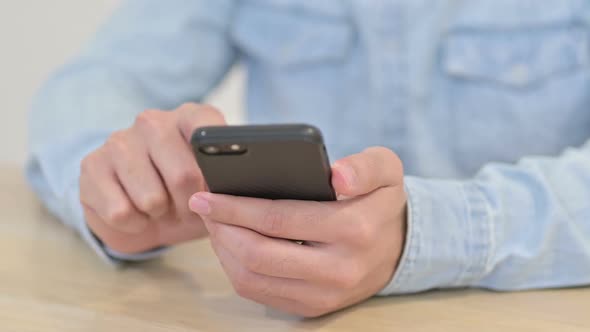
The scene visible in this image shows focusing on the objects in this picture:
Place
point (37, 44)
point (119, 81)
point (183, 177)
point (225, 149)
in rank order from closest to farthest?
point (225, 149)
point (183, 177)
point (119, 81)
point (37, 44)

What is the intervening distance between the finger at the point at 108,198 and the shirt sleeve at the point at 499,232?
0.18m

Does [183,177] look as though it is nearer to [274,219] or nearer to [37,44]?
[274,219]

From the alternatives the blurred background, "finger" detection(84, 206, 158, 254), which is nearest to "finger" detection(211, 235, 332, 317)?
"finger" detection(84, 206, 158, 254)

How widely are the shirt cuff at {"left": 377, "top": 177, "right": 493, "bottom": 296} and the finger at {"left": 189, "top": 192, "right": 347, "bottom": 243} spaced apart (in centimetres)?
7

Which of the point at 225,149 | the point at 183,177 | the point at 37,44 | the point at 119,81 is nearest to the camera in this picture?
the point at 225,149

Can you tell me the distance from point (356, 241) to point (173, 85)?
457mm

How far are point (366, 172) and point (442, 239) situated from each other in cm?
10

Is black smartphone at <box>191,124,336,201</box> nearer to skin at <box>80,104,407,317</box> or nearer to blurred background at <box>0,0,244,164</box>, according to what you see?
skin at <box>80,104,407,317</box>

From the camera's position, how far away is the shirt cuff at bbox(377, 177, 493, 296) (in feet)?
1.42

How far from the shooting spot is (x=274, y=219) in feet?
1.24

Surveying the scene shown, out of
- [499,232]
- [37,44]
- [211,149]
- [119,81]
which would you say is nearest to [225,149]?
[211,149]

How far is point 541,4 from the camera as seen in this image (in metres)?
0.68

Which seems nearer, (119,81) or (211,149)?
(211,149)

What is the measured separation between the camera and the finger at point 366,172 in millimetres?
362
